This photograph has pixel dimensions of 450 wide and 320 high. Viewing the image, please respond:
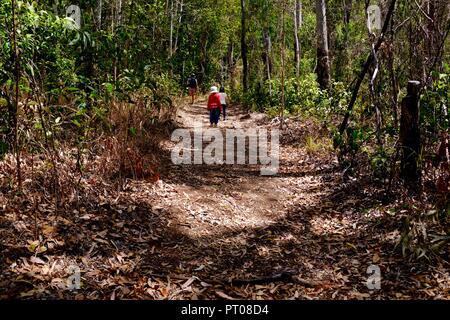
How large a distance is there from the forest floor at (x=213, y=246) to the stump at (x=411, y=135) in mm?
500

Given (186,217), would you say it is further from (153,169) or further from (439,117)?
(439,117)

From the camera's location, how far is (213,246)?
4.25 meters

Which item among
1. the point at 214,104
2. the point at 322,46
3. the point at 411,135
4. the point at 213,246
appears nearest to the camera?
the point at 213,246

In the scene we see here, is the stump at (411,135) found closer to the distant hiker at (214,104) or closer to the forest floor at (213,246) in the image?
the forest floor at (213,246)

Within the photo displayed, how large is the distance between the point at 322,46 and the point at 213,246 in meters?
8.28

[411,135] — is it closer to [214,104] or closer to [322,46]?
[322,46]

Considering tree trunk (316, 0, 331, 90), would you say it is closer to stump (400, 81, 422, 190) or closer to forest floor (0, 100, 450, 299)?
forest floor (0, 100, 450, 299)

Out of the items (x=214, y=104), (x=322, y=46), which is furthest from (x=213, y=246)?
(x=322, y=46)

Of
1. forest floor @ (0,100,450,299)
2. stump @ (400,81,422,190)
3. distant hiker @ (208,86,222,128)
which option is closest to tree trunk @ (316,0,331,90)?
distant hiker @ (208,86,222,128)

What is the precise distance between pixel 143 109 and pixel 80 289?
4.87 meters

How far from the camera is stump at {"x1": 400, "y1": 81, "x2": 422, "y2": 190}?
4945 millimetres

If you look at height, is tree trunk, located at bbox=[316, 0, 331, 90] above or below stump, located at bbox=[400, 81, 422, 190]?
above

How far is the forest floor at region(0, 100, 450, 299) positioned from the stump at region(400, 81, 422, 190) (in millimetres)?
500
